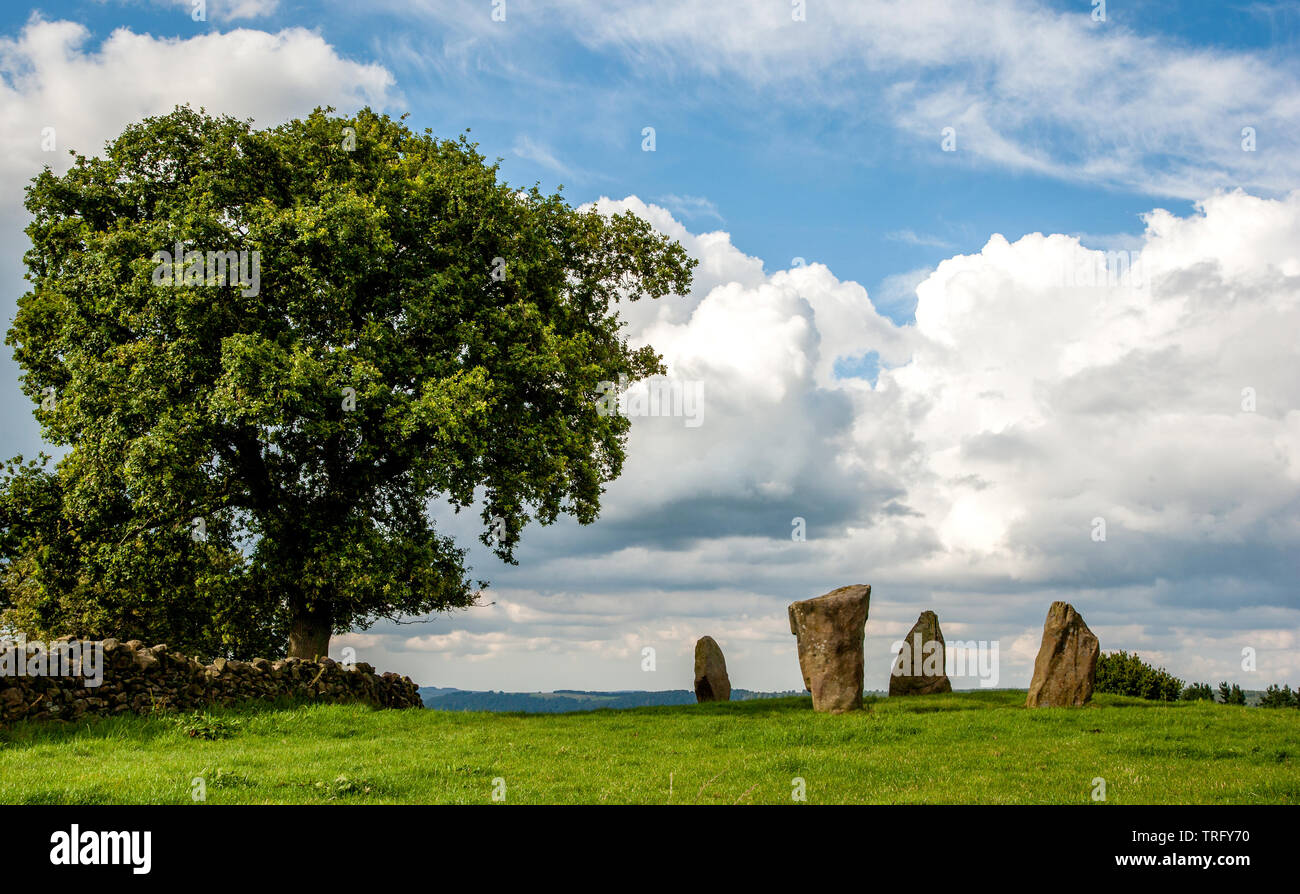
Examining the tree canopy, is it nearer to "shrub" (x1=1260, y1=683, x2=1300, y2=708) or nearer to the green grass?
the green grass

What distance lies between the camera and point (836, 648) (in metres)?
25.2

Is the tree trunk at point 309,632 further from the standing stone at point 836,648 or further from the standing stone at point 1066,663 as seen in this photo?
the standing stone at point 1066,663

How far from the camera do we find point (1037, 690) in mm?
25797

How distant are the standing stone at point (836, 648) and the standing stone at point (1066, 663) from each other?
17.2ft

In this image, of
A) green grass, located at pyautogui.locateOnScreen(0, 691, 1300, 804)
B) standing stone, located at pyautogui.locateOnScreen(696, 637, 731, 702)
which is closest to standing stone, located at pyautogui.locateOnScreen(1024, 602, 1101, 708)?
green grass, located at pyautogui.locateOnScreen(0, 691, 1300, 804)

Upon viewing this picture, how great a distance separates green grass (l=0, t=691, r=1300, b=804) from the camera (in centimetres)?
1392

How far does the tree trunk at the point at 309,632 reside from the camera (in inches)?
1148

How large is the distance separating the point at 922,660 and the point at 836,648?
7.65 meters

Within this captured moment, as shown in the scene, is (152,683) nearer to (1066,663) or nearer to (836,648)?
(836,648)

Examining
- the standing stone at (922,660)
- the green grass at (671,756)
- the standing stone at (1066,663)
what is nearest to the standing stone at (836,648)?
the green grass at (671,756)

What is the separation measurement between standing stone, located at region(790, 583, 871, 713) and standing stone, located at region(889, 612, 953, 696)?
22.4 ft
